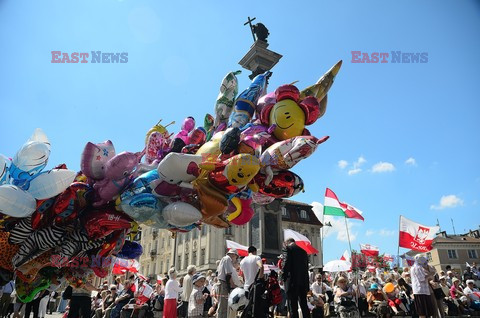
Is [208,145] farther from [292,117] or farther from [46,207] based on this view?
[46,207]

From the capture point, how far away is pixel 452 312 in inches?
396

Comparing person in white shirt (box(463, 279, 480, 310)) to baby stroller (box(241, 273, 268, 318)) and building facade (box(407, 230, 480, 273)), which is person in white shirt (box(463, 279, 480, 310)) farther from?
building facade (box(407, 230, 480, 273))

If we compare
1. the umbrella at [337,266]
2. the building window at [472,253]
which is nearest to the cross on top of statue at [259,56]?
the umbrella at [337,266]

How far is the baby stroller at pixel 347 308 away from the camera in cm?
732

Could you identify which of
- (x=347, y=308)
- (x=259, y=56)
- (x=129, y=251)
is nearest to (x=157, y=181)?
(x=129, y=251)

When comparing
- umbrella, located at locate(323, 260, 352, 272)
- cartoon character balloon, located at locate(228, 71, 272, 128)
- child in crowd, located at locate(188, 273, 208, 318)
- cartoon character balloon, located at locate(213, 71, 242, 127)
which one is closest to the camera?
cartoon character balloon, located at locate(228, 71, 272, 128)

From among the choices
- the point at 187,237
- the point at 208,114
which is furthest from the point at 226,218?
the point at 187,237

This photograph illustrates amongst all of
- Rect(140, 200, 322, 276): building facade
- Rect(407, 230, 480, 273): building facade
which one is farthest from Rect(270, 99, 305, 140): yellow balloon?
Rect(407, 230, 480, 273): building facade

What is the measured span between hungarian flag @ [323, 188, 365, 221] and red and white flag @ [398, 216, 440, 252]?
1.93m

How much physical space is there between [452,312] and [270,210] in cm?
587

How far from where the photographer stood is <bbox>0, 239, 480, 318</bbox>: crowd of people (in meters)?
5.72

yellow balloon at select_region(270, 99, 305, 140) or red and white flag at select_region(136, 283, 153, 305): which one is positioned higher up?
yellow balloon at select_region(270, 99, 305, 140)

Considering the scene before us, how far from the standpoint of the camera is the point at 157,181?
397 cm

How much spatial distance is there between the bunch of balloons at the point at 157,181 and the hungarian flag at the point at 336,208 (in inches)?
212
